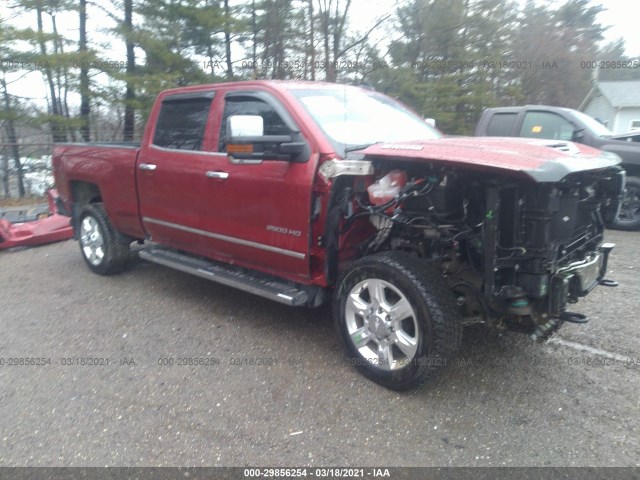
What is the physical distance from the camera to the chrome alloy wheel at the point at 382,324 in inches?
130

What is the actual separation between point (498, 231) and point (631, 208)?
6249 mm

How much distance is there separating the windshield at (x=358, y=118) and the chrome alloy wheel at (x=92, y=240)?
3.15 meters

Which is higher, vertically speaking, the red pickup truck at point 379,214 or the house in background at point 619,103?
the house in background at point 619,103

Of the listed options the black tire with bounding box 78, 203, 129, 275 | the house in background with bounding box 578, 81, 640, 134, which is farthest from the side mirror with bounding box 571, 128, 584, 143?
the house in background with bounding box 578, 81, 640, 134

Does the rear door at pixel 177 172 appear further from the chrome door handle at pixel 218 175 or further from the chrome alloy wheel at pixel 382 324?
the chrome alloy wheel at pixel 382 324

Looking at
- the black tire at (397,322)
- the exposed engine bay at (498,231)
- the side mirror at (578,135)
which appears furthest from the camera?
the side mirror at (578,135)

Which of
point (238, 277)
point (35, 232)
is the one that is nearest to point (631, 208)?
point (238, 277)

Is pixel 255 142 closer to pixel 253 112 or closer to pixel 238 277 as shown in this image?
pixel 253 112

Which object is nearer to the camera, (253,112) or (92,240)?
(253,112)

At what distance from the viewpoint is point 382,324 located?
342 cm

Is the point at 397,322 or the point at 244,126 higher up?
the point at 244,126

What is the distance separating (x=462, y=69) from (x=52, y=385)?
19.1 m

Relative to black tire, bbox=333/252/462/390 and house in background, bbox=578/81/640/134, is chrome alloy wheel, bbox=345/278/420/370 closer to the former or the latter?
black tire, bbox=333/252/462/390

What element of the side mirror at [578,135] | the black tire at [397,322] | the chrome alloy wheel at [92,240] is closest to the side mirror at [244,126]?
the black tire at [397,322]
